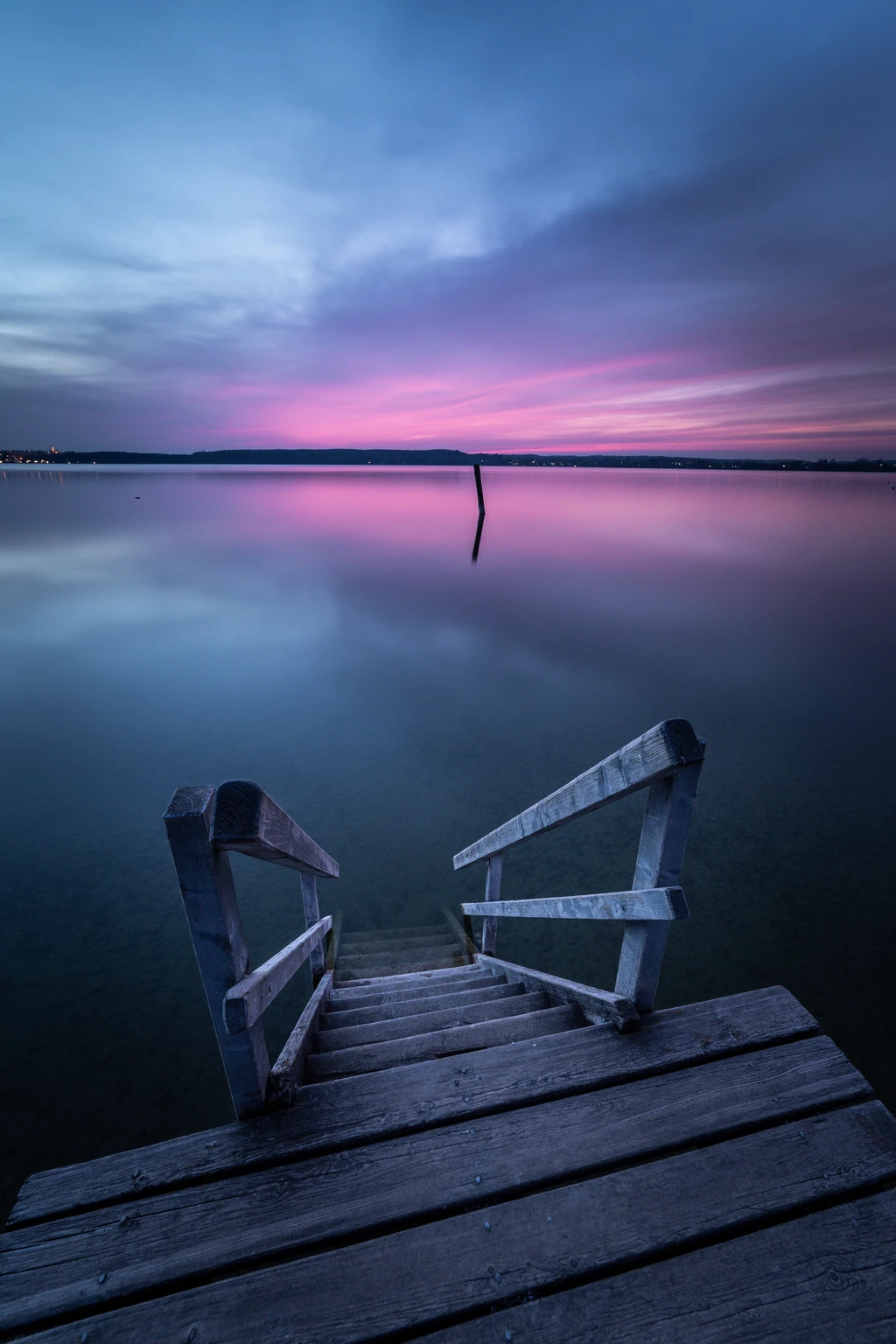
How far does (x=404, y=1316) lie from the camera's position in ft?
4.10

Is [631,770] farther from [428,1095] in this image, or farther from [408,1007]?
[408,1007]

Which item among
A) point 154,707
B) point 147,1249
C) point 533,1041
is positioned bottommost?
point 154,707

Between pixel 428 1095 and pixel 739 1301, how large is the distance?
972mm

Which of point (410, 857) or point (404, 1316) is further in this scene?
point (410, 857)

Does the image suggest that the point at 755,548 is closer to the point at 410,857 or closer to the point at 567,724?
the point at 567,724

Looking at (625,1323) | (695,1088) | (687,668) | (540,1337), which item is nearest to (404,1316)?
(540,1337)

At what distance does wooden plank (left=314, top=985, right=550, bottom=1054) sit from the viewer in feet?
8.57

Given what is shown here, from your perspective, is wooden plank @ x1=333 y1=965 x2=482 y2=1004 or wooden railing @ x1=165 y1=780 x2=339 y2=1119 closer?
wooden railing @ x1=165 y1=780 x2=339 y2=1119

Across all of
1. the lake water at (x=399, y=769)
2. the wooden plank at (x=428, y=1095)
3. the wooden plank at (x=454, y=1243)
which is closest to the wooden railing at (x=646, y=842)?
the wooden plank at (x=428, y=1095)

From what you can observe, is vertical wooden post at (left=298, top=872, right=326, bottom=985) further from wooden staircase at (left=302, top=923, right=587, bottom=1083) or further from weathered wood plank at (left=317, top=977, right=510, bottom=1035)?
weathered wood plank at (left=317, top=977, right=510, bottom=1035)

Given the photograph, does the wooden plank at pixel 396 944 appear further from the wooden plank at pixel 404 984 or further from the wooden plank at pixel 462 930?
the wooden plank at pixel 404 984

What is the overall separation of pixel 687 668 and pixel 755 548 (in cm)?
2209

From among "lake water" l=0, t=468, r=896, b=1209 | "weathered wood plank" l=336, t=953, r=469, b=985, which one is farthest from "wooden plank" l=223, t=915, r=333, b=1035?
"lake water" l=0, t=468, r=896, b=1209

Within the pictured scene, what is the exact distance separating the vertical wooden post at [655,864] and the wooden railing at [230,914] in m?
1.26
